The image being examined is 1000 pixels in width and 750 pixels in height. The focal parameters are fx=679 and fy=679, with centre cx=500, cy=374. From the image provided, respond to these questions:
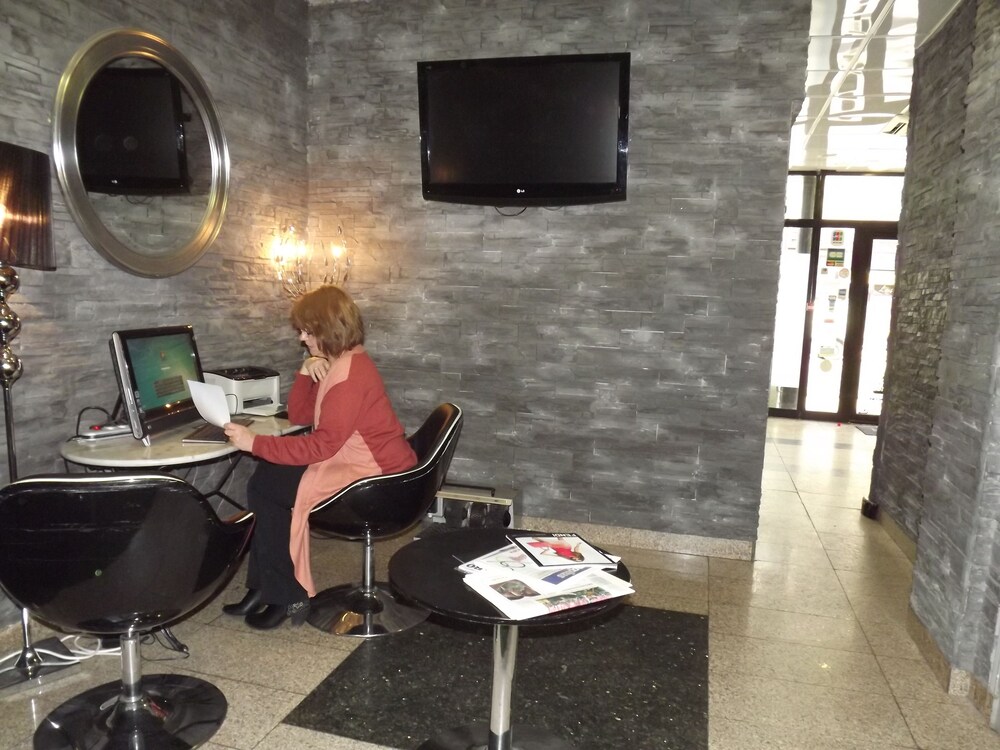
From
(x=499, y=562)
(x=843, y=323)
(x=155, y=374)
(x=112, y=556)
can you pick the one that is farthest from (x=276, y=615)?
(x=843, y=323)

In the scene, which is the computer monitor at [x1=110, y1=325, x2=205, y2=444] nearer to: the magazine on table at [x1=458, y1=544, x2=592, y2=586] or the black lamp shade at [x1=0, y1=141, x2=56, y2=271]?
the black lamp shade at [x1=0, y1=141, x2=56, y2=271]

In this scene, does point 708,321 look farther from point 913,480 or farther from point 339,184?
point 339,184

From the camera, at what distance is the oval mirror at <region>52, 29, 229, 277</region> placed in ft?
8.45

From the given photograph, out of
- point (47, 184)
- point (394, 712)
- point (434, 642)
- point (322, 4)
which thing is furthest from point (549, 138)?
point (394, 712)

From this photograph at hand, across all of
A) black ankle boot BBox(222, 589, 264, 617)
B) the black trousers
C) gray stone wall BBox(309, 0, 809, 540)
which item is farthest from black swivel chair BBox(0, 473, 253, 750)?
gray stone wall BBox(309, 0, 809, 540)

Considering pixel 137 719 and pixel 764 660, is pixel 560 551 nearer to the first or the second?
pixel 764 660

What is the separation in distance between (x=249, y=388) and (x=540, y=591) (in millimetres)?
1988

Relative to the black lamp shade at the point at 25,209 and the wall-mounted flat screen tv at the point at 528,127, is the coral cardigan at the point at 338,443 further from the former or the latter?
the wall-mounted flat screen tv at the point at 528,127

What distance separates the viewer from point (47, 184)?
2295 millimetres

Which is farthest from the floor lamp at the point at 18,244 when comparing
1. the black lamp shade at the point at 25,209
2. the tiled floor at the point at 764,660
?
the tiled floor at the point at 764,660

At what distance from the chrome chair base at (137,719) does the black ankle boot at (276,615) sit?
438 millimetres

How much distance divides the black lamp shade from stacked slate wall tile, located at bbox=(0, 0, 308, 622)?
0.82 ft

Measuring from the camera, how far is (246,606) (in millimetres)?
2867

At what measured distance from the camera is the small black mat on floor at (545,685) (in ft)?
7.16
